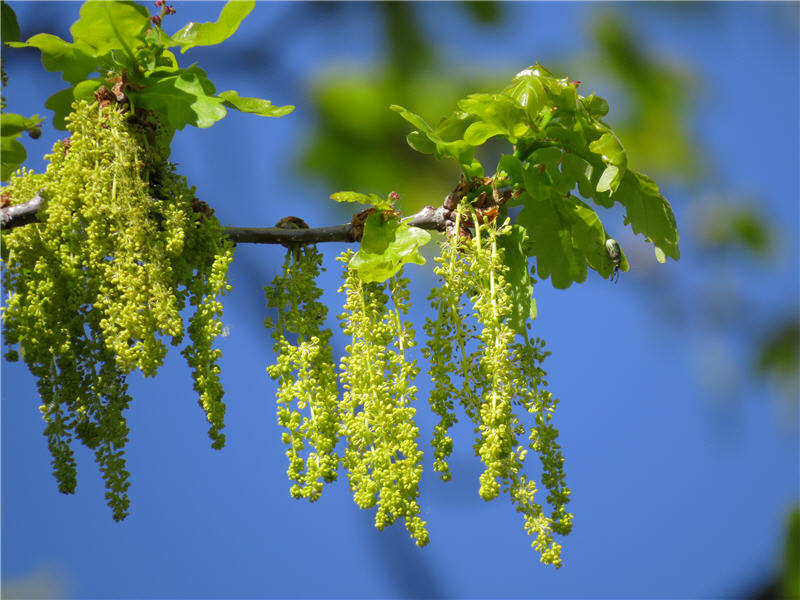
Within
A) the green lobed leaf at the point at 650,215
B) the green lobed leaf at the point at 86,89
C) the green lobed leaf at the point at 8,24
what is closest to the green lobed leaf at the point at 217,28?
the green lobed leaf at the point at 86,89

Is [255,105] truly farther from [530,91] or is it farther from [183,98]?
[530,91]

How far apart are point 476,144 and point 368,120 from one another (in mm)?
217

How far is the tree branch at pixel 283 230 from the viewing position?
4.92ft

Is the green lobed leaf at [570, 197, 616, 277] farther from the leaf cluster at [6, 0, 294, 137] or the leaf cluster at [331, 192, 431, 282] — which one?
the leaf cluster at [6, 0, 294, 137]

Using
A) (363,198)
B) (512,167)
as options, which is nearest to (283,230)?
(363,198)

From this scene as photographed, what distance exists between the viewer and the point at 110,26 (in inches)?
58.4

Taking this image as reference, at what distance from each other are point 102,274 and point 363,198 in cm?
42

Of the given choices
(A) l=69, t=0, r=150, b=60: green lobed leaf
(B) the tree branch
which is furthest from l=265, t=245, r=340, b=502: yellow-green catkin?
(A) l=69, t=0, r=150, b=60: green lobed leaf

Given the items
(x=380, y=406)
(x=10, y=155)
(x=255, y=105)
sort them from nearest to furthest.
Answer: (x=380, y=406)
(x=255, y=105)
(x=10, y=155)

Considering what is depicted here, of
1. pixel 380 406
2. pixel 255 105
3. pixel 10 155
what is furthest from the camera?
pixel 10 155

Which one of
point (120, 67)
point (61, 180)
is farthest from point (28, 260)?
point (120, 67)

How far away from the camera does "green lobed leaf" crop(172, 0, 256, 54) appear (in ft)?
4.97

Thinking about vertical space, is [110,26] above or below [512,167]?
above

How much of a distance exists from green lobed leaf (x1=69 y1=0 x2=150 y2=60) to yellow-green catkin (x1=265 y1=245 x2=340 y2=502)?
44 cm
